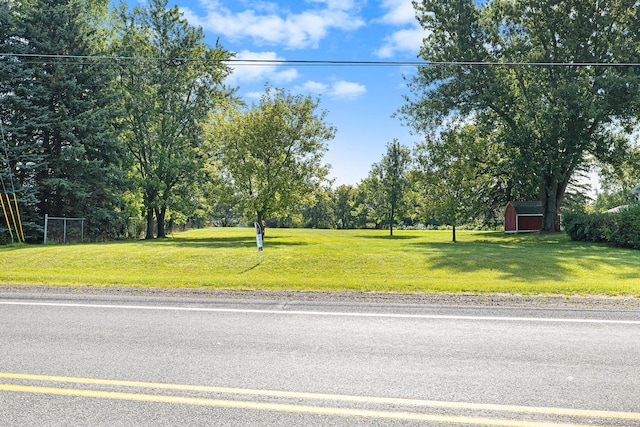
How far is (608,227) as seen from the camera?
80.8 feet

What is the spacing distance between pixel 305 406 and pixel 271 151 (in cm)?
2617

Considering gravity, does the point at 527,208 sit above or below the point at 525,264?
above

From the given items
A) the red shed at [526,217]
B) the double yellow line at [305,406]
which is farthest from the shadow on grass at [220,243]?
the red shed at [526,217]

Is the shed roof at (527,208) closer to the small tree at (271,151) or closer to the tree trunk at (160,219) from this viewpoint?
the small tree at (271,151)

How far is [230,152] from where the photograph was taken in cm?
2883

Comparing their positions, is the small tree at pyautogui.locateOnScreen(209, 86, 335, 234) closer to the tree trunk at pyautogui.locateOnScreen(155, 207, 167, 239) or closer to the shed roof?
the tree trunk at pyautogui.locateOnScreen(155, 207, 167, 239)

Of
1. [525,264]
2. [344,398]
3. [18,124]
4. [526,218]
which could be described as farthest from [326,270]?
[526,218]

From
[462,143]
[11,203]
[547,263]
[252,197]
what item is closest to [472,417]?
[547,263]

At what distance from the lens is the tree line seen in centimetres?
2750

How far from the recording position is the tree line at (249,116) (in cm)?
2750

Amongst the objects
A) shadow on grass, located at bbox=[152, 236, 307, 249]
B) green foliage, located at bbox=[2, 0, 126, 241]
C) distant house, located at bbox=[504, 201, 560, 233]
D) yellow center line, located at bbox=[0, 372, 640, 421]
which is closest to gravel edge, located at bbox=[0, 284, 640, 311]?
yellow center line, located at bbox=[0, 372, 640, 421]

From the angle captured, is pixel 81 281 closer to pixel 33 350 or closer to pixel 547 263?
pixel 33 350

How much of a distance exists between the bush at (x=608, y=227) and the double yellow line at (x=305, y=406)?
2333 centimetres

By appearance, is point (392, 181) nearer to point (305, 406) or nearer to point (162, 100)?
point (162, 100)
